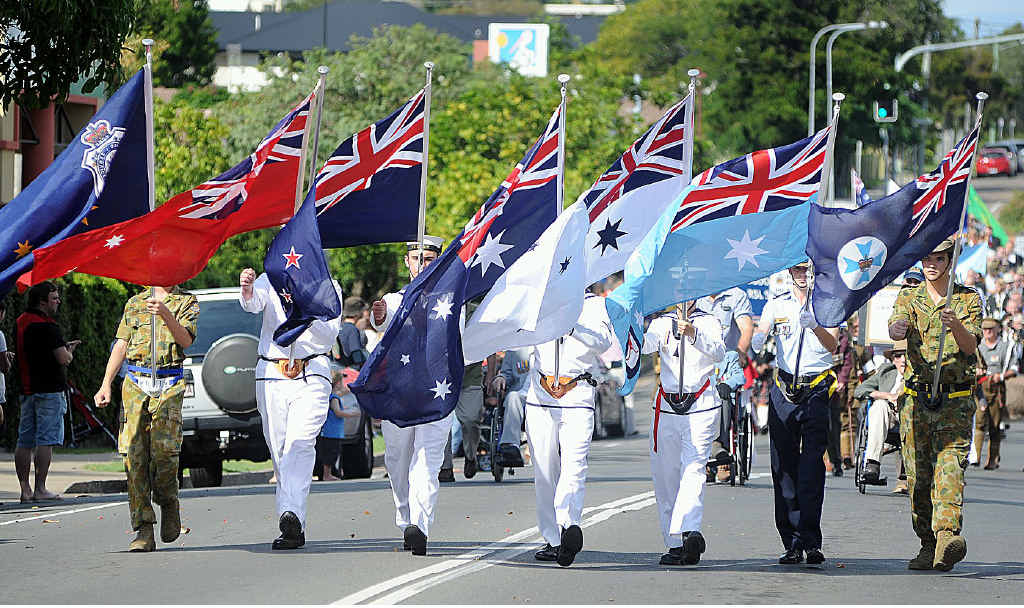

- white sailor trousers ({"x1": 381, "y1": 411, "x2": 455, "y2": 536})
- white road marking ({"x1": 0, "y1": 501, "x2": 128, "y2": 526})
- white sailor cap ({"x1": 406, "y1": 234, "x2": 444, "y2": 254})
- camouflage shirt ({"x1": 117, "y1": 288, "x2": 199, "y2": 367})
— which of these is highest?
white sailor cap ({"x1": 406, "y1": 234, "x2": 444, "y2": 254})

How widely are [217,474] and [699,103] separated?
53.6 m

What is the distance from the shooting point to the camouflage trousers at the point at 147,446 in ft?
36.3

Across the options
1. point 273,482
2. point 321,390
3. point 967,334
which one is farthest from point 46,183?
point 273,482

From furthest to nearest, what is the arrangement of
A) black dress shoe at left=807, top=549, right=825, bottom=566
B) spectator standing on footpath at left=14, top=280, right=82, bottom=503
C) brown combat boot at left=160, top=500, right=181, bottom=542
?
spectator standing on footpath at left=14, top=280, right=82, bottom=503, brown combat boot at left=160, top=500, right=181, bottom=542, black dress shoe at left=807, top=549, right=825, bottom=566

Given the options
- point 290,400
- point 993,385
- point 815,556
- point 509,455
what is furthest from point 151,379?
point 993,385

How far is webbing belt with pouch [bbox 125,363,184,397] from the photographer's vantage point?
36.5 ft

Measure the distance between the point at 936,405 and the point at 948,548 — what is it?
2.87 feet

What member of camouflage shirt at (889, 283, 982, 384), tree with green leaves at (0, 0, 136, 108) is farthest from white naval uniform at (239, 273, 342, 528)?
tree with green leaves at (0, 0, 136, 108)

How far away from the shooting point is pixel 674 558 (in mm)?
10688

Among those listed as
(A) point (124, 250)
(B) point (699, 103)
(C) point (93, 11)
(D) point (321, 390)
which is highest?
(B) point (699, 103)

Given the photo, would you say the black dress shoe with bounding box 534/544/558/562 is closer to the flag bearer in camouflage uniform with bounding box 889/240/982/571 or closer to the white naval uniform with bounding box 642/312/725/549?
the white naval uniform with bounding box 642/312/725/549

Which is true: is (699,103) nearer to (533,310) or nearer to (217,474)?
(217,474)

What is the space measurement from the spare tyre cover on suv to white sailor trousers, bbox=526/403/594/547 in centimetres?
625

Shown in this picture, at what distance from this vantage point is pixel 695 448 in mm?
10945
